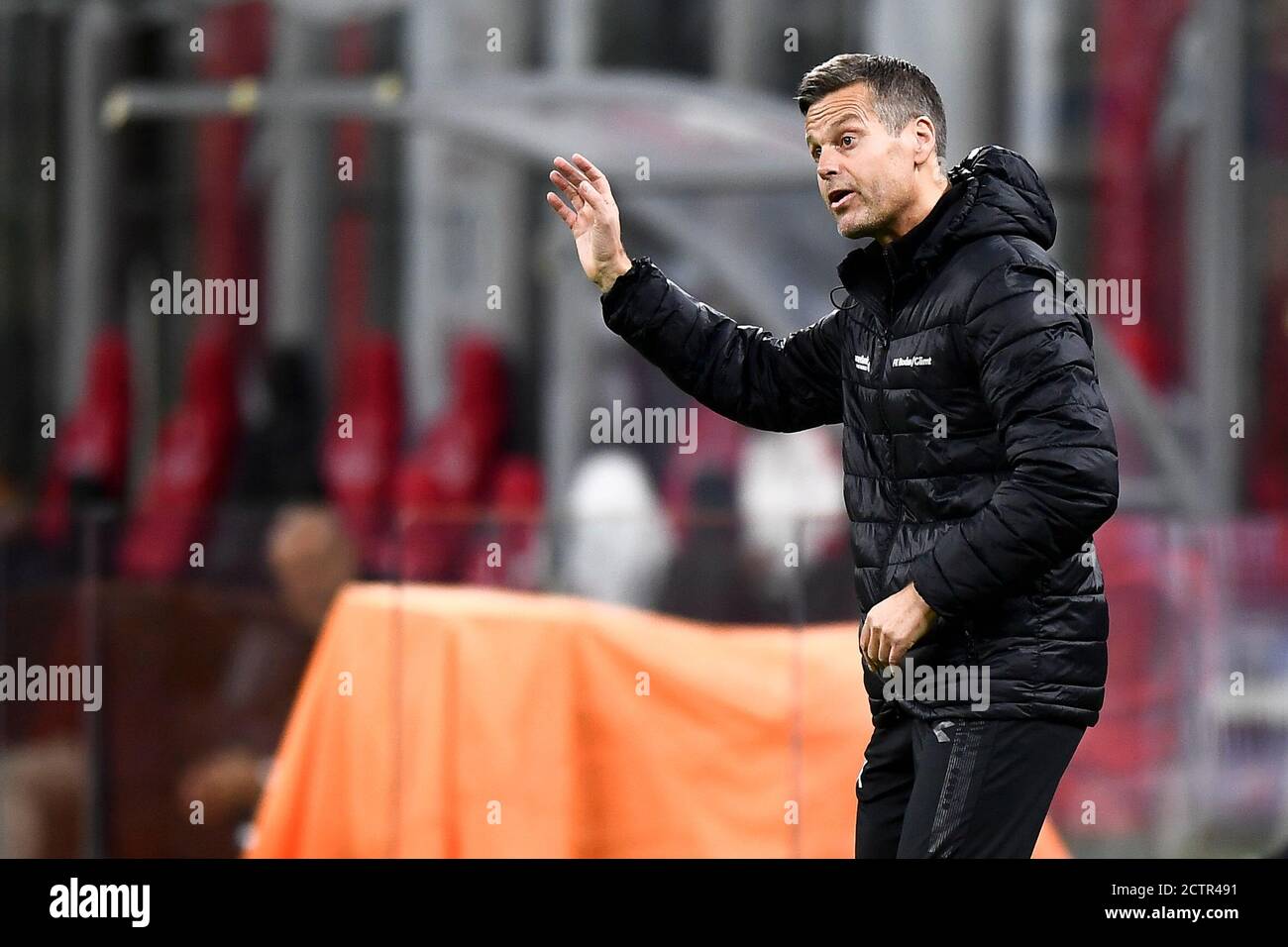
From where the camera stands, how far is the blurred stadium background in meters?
6.33

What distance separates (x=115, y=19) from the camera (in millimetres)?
16641

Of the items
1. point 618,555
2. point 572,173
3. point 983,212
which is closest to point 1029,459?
point 983,212

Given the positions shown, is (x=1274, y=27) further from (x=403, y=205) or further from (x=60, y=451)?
(x=60, y=451)

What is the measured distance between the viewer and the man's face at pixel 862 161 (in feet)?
11.4

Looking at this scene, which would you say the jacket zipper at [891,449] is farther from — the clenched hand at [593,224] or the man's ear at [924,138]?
the clenched hand at [593,224]

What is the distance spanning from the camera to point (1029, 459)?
3.24 meters

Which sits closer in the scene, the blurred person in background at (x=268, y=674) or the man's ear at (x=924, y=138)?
the man's ear at (x=924, y=138)

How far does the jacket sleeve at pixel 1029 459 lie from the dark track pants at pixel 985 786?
0.74 ft

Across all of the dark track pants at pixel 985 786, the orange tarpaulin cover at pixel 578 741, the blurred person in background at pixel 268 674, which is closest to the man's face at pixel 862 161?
the dark track pants at pixel 985 786

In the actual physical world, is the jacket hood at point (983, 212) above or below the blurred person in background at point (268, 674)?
above

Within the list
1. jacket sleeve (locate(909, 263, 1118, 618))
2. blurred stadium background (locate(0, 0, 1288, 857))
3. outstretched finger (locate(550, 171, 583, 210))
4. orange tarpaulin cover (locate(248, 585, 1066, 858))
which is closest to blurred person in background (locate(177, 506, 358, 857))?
blurred stadium background (locate(0, 0, 1288, 857))

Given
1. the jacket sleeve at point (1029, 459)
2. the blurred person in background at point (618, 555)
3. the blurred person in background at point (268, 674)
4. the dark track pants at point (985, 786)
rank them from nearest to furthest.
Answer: the jacket sleeve at point (1029, 459) → the dark track pants at point (985, 786) → the blurred person in background at point (618, 555) → the blurred person in background at point (268, 674)

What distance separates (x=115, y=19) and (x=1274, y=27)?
30.1 ft
